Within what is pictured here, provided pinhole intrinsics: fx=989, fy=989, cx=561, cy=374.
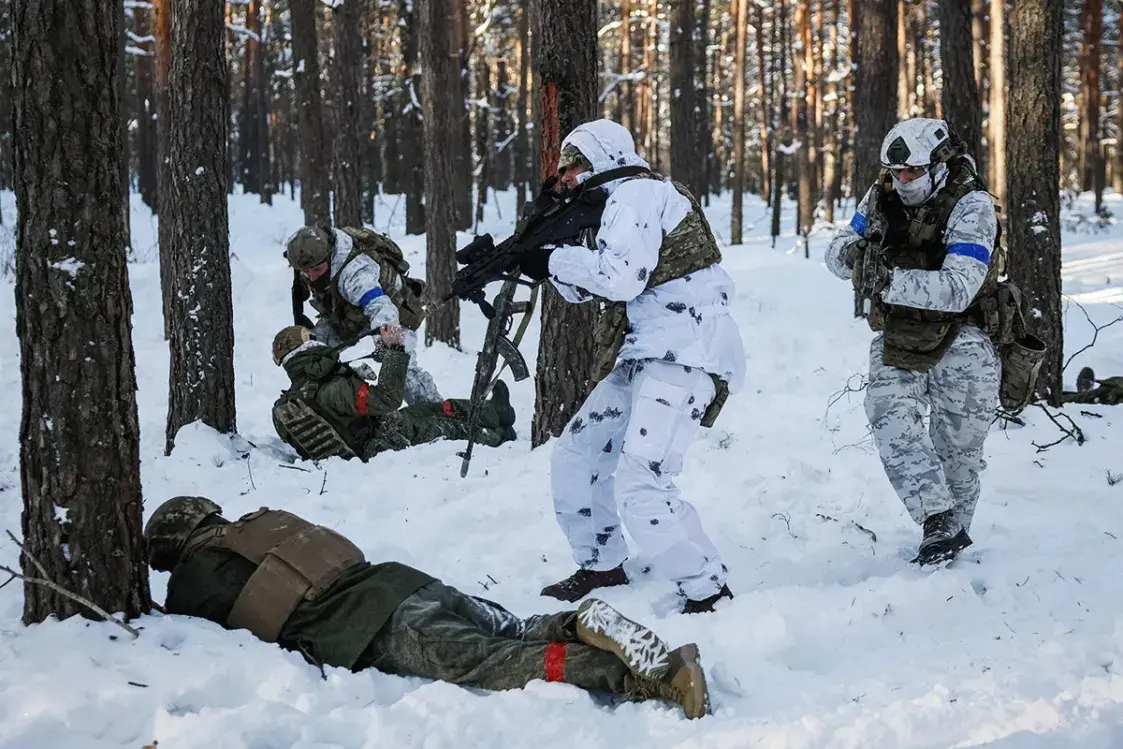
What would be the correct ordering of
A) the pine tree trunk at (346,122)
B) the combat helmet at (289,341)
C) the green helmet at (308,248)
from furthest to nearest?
the pine tree trunk at (346,122), the combat helmet at (289,341), the green helmet at (308,248)

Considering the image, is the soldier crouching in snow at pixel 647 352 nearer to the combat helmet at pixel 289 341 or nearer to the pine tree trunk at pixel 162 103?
the combat helmet at pixel 289 341

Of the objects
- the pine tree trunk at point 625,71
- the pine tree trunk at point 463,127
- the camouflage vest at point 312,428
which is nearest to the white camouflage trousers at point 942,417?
the camouflage vest at point 312,428

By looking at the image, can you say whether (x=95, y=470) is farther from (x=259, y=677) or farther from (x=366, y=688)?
(x=366, y=688)

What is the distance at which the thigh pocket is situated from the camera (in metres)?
3.83

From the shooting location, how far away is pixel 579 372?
6.54 meters

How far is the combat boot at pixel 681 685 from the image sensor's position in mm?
2902

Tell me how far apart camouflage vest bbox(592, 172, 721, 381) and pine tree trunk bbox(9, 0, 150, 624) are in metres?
1.79

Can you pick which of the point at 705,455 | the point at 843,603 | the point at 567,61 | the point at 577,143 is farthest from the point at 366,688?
the point at 567,61

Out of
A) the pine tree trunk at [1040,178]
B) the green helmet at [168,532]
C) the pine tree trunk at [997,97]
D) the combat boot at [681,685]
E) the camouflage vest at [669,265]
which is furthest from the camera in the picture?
the pine tree trunk at [997,97]

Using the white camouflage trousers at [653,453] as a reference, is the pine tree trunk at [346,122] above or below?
above

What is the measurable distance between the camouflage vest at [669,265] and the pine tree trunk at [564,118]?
79.5 inches

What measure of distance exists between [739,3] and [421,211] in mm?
8361

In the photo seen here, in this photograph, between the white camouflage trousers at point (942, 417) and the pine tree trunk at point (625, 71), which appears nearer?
the white camouflage trousers at point (942, 417)

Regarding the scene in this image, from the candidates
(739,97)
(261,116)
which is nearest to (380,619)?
(739,97)
